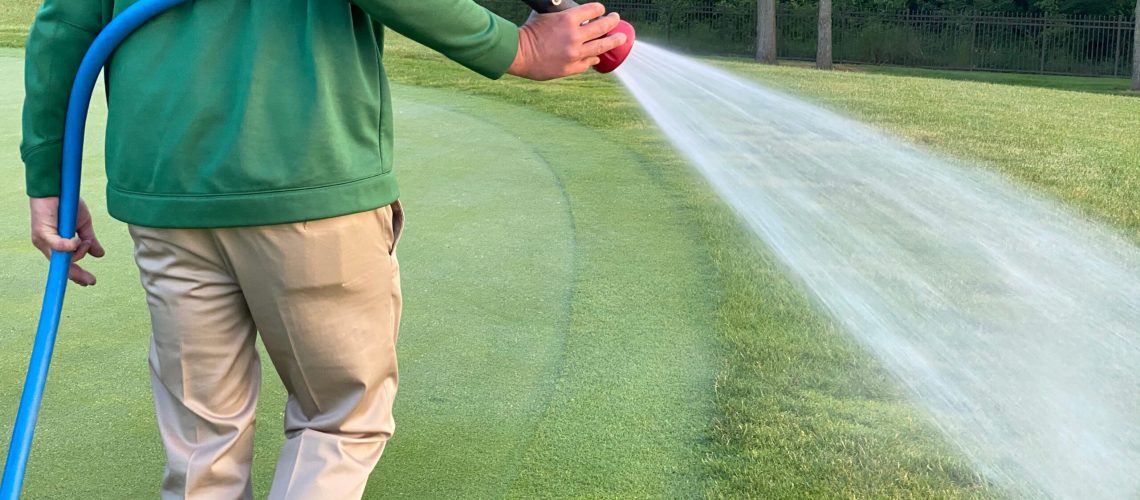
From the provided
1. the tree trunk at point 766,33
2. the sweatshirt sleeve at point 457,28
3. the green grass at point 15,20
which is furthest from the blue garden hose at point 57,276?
the tree trunk at point 766,33

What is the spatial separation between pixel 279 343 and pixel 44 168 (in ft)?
1.98

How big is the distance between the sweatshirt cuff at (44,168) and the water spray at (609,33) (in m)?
0.96

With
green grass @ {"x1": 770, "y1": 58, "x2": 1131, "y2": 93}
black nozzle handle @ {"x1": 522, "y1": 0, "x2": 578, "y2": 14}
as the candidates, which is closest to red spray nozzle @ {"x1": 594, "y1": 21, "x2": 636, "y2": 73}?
black nozzle handle @ {"x1": 522, "y1": 0, "x2": 578, "y2": 14}

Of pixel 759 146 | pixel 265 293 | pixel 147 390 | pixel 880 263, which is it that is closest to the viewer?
pixel 265 293

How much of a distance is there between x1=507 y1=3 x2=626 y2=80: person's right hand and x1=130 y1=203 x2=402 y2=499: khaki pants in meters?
0.39

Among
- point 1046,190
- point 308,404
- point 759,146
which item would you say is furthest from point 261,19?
point 759,146

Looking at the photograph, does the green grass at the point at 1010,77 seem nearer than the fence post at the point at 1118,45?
Yes

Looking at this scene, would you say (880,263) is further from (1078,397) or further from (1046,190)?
(1046,190)

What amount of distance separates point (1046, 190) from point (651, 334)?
12.1 ft

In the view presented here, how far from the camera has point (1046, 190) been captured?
6617mm

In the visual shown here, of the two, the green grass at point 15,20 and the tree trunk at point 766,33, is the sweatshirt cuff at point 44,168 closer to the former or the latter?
the green grass at point 15,20

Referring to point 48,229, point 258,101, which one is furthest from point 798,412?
point 48,229

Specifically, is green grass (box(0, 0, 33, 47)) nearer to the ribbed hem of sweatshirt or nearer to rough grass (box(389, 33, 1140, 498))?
rough grass (box(389, 33, 1140, 498))

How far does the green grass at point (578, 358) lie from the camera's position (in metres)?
2.86
